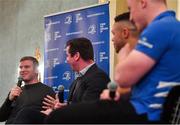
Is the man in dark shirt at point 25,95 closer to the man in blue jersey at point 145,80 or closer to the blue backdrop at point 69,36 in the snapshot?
the blue backdrop at point 69,36

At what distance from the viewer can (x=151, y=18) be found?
2105 millimetres

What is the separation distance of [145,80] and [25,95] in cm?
255

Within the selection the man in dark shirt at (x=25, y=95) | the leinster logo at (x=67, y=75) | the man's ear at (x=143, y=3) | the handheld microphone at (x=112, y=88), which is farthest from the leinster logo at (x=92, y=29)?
the handheld microphone at (x=112, y=88)

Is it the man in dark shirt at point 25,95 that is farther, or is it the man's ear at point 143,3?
the man in dark shirt at point 25,95

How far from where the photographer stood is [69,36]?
4945mm

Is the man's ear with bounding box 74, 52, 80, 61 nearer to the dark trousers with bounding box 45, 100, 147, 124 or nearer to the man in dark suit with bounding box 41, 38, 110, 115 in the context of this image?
the man in dark suit with bounding box 41, 38, 110, 115

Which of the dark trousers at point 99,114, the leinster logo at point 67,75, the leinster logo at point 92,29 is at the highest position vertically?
the leinster logo at point 92,29

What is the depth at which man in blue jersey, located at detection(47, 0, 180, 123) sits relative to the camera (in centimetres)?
190

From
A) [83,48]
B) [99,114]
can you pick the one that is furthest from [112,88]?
[83,48]

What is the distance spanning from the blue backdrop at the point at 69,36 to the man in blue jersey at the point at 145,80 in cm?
240

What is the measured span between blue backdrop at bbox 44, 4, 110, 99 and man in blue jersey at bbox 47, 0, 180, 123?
240 centimetres

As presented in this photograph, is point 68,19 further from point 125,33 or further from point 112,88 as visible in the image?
point 112,88

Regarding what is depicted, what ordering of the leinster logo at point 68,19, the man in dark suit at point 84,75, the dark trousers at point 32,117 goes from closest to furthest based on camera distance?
1. the dark trousers at point 32,117
2. the man in dark suit at point 84,75
3. the leinster logo at point 68,19

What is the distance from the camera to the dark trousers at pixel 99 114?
1.88 metres
